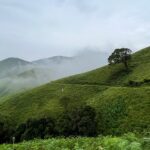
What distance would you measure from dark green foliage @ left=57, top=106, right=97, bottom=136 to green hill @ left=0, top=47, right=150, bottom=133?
5905 millimetres

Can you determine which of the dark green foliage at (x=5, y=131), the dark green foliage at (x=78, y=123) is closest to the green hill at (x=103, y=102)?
the dark green foliage at (x=78, y=123)

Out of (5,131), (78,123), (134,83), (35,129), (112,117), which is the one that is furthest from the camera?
(134,83)

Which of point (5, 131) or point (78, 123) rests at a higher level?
point (78, 123)

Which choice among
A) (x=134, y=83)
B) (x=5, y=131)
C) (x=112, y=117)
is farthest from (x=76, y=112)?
(x=134, y=83)

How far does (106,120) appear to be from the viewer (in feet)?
453

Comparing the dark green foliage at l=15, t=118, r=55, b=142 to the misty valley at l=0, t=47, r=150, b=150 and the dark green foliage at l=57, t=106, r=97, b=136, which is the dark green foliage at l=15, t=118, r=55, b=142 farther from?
the dark green foliage at l=57, t=106, r=97, b=136

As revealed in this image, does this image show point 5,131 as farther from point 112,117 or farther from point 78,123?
point 112,117

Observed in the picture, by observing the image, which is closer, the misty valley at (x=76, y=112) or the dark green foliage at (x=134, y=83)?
the misty valley at (x=76, y=112)

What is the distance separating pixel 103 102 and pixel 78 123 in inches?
1067

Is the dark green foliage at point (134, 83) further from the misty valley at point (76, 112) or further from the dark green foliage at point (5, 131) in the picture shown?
the dark green foliage at point (5, 131)

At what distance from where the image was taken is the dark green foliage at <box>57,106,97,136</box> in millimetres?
127062

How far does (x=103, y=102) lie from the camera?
153m

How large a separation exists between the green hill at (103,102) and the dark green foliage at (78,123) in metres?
5.90

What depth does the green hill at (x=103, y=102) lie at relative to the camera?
13425 cm
